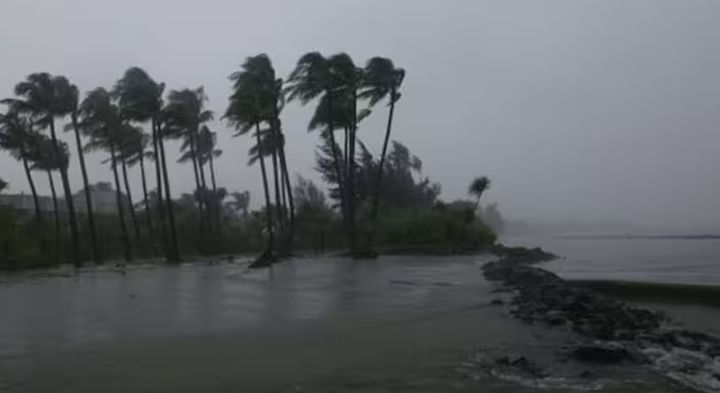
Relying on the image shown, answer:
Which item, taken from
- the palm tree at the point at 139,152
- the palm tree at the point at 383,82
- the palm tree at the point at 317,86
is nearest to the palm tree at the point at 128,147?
the palm tree at the point at 139,152

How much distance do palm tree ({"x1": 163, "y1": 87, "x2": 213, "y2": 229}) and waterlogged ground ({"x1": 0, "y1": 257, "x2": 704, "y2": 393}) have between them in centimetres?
2996

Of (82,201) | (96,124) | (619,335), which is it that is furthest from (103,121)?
(619,335)

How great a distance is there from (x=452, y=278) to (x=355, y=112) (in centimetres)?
2303

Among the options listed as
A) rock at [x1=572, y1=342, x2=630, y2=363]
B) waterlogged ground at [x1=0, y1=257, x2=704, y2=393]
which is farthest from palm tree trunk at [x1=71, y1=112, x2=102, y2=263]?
rock at [x1=572, y1=342, x2=630, y2=363]

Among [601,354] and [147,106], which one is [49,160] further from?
[601,354]

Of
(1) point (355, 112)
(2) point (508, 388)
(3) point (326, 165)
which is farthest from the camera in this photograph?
(3) point (326, 165)

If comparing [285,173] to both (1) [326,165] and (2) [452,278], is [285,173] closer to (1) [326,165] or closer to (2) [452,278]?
(1) [326,165]

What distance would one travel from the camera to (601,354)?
7.71 meters

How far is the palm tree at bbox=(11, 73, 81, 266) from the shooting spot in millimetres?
42469

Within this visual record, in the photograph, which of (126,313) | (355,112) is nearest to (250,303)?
(126,313)

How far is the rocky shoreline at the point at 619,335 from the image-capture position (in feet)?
24.3

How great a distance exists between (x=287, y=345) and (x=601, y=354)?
4.19m

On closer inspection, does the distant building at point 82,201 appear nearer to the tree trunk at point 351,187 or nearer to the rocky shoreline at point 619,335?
the tree trunk at point 351,187

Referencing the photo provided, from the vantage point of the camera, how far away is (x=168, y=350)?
8.82m
